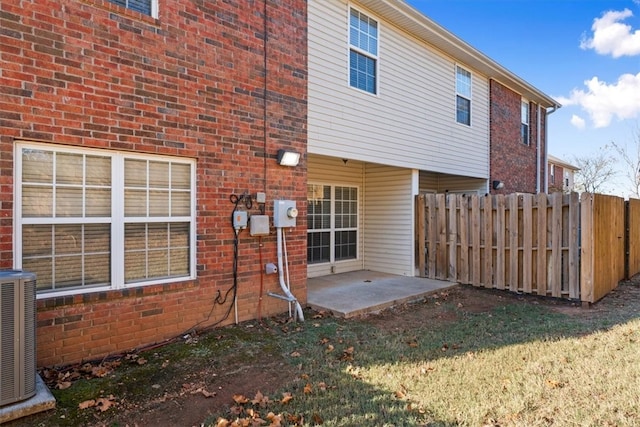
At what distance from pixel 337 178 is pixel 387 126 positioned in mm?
1811

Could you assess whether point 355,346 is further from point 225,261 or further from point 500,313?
point 500,313

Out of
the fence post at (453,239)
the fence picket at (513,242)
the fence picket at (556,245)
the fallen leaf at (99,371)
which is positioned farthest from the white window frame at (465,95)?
the fallen leaf at (99,371)

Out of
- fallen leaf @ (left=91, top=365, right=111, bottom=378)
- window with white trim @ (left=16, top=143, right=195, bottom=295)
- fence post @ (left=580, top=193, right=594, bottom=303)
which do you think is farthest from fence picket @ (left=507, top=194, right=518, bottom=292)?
fallen leaf @ (left=91, top=365, right=111, bottom=378)

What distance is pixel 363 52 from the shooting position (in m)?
7.94

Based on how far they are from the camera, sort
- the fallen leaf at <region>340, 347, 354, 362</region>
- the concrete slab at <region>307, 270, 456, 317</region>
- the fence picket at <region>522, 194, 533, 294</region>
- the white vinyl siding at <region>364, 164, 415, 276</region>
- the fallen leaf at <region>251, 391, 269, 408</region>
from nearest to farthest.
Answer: the fallen leaf at <region>251, 391, 269, 408</region>, the fallen leaf at <region>340, 347, 354, 362</region>, the concrete slab at <region>307, 270, 456, 317</region>, the fence picket at <region>522, 194, 533, 294</region>, the white vinyl siding at <region>364, 164, 415, 276</region>

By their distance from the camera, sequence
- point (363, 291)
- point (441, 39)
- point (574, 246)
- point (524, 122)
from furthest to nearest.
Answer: point (524, 122), point (441, 39), point (363, 291), point (574, 246)

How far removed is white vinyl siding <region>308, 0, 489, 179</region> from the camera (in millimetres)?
7078

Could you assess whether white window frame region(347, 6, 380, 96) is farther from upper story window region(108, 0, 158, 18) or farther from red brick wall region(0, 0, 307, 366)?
upper story window region(108, 0, 158, 18)

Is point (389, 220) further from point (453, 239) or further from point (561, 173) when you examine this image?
point (561, 173)

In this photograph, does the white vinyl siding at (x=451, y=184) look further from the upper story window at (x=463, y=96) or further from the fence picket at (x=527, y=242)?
the fence picket at (x=527, y=242)

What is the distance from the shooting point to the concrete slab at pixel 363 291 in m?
6.32

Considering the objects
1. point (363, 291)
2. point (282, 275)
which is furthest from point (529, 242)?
point (282, 275)

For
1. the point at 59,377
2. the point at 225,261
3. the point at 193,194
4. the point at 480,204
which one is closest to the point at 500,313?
the point at 480,204

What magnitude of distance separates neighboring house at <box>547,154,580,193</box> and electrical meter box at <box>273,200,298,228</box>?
2306 centimetres
